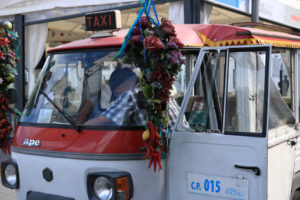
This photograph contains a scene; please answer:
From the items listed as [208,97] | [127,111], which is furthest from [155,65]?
[208,97]

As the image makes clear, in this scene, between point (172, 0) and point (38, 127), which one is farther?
point (172, 0)

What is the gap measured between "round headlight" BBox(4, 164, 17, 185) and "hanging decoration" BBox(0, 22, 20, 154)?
0.47 m

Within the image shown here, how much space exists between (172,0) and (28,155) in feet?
17.4

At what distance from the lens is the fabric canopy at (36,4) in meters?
8.37

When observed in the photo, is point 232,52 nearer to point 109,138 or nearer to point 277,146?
point 277,146

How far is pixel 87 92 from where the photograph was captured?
3176 mm

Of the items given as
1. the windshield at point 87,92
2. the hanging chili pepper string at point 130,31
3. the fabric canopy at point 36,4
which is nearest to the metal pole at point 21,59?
the fabric canopy at point 36,4

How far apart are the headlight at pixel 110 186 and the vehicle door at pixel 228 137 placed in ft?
1.18

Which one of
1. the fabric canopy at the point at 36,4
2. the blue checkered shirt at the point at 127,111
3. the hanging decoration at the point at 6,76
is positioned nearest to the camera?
the blue checkered shirt at the point at 127,111

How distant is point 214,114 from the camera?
120 inches

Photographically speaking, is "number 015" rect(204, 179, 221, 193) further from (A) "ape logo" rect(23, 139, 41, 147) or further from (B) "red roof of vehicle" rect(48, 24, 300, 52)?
(A) "ape logo" rect(23, 139, 41, 147)

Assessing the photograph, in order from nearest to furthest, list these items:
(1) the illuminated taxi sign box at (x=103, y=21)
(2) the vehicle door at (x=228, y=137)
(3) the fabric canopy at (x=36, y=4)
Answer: (2) the vehicle door at (x=228, y=137), (1) the illuminated taxi sign box at (x=103, y=21), (3) the fabric canopy at (x=36, y=4)

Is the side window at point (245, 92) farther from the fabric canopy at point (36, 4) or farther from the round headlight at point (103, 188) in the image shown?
the fabric canopy at point (36, 4)

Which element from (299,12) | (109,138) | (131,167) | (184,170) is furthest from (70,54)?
(299,12)
